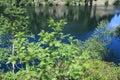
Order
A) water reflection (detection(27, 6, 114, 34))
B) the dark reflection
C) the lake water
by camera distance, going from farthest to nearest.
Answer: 1. water reflection (detection(27, 6, 114, 34))
2. the dark reflection
3. the lake water

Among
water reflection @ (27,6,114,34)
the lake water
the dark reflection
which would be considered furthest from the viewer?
water reflection @ (27,6,114,34)

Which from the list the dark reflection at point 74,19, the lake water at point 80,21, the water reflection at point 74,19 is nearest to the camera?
the lake water at point 80,21

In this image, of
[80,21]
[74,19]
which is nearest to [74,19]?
[74,19]

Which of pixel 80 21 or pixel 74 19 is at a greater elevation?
pixel 74 19

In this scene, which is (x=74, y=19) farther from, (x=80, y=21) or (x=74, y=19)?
(x=80, y=21)

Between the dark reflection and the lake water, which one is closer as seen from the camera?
the lake water

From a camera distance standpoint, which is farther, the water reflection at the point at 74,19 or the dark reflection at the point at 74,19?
the water reflection at the point at 74,19

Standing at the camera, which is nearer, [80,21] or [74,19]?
[80,21]

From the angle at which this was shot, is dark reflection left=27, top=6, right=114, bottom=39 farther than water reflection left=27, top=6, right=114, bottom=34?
No

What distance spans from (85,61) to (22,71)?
338 cm

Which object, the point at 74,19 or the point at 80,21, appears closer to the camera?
the point at 80,21

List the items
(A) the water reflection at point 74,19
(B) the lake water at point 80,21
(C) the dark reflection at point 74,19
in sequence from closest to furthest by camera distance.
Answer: (B) the lake water at point 80,21 < (C) the dark reflection at point 74,19 < (A) the water reflection at point 74,19

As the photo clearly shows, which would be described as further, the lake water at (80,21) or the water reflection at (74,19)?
the water reflection at (74,19)

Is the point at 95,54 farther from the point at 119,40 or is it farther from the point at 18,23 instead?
the point at 119,40
